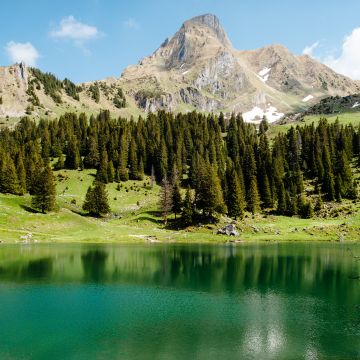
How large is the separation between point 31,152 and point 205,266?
10930cm

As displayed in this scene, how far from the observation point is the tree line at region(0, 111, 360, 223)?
388ft

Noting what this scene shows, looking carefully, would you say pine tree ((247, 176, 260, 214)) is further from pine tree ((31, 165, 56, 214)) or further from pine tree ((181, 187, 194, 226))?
pine tree ((31, 165, 56, 214))

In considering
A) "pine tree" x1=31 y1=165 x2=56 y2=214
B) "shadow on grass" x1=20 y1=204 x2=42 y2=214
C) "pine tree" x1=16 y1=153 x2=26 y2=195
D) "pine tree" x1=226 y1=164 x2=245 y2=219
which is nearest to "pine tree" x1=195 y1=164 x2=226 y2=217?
"pine tree" x1=226 y1=164 x2=245 y2=219

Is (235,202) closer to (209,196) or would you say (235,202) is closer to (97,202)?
(209,196)

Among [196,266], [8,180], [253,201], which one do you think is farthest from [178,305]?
[8,180]

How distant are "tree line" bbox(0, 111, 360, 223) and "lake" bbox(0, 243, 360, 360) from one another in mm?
43843

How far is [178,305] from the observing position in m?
40.6

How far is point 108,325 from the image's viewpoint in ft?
109

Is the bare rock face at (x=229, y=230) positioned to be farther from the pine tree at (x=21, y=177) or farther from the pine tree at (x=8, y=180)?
the pine tree at (x=8, y=180)

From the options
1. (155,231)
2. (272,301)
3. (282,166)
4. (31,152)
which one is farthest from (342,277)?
(31,152)

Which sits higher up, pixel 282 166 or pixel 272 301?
pixel 282 166

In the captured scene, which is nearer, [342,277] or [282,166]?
[342,277]

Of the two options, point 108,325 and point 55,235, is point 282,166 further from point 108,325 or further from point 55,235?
point 108,325

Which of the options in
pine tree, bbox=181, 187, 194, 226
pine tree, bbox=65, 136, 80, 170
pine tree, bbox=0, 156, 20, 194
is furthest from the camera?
pine tree, bbox=65, 136, 80, 170
